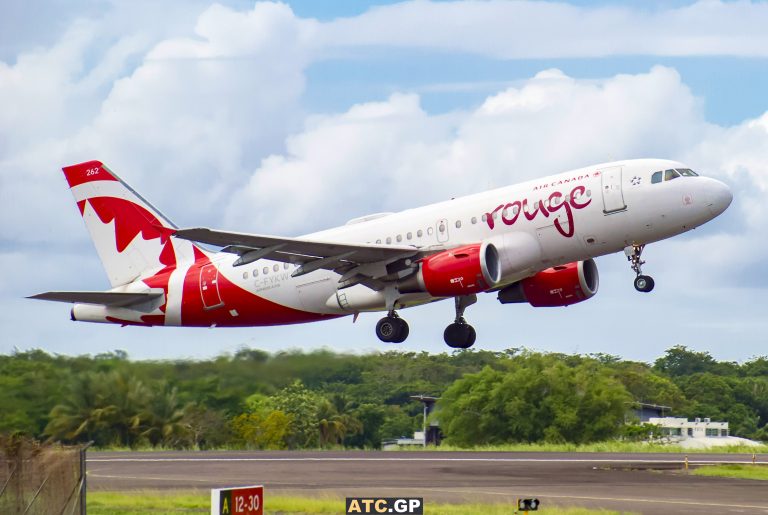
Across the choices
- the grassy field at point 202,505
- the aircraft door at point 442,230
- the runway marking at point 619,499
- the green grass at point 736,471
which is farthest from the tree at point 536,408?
the grassy field at point 202,505

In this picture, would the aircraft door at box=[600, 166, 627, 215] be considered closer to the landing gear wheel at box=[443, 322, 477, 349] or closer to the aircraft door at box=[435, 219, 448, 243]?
the aircraft door at box=[435, 219, 448, 243]

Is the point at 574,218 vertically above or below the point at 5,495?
above

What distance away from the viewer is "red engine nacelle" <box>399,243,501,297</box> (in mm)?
42344

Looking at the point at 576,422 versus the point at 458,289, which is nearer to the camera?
the point at 458,289

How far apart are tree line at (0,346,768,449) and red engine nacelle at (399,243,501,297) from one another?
9.72 m

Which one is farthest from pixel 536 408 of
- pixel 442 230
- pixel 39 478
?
pixel 39 478

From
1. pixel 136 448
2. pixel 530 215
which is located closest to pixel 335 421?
pixel 136 448

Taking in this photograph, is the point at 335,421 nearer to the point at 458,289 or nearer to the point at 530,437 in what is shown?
the point at 530,437

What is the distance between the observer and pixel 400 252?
145 feet

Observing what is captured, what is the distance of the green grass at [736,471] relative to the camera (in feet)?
157

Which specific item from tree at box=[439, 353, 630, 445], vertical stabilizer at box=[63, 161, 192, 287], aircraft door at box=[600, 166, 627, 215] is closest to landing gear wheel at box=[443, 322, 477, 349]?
aircraft door at box=[600, 166, 627, 215]

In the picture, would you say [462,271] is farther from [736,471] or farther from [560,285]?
[736,471]

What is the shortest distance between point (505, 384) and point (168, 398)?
3517cm

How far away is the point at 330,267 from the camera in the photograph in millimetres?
45812
